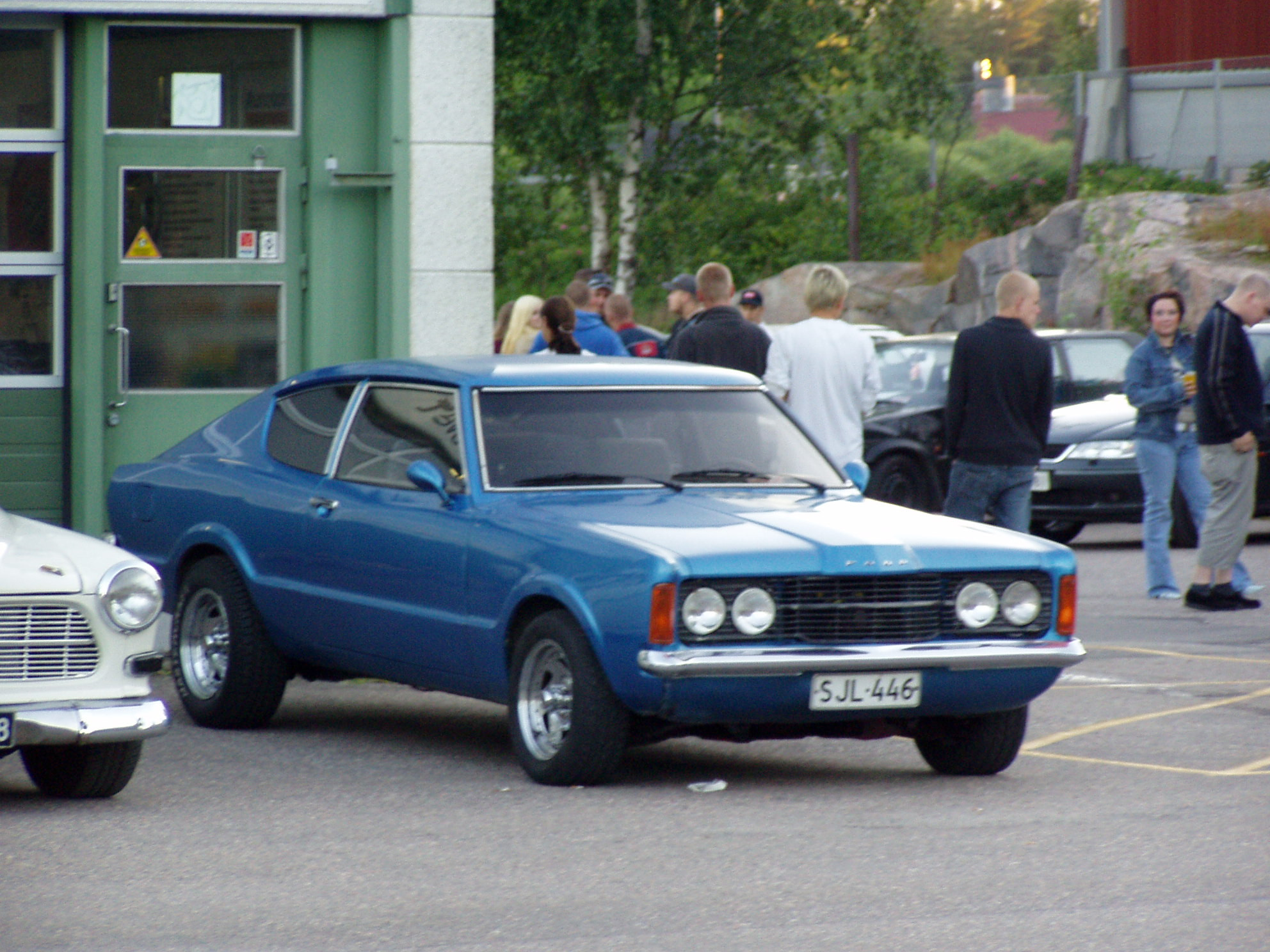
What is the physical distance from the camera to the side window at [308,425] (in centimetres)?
903

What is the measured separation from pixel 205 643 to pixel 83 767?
6.42 feet

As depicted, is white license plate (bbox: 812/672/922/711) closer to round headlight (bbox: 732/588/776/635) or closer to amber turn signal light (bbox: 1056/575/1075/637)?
round headlight (bbox: 732/588/776/635)

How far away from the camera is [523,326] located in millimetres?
13375

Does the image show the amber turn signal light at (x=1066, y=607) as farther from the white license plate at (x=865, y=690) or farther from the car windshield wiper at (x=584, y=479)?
the car windshield wiper at (x=584, y=479)

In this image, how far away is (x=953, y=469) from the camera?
11727 millimetres

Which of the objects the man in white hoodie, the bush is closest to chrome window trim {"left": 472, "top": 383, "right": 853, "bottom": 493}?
the man in white hoodie

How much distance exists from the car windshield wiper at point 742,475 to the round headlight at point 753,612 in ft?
3.65

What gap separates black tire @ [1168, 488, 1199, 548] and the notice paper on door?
772cm

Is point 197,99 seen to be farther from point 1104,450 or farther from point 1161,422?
point 1104,450

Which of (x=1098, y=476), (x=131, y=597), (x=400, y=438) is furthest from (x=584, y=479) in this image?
(x=1098, y=476)

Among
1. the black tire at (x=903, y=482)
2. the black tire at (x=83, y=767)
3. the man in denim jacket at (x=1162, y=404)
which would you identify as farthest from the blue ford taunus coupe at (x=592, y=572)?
the black tire at (x=903, y=482)

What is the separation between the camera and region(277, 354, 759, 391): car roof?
8438mm

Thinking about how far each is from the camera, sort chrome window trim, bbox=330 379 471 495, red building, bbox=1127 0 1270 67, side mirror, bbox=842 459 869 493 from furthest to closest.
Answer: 1. red building, bbox=1127 0 1270 67
2. side mirror, bbox=842 459 869 493
3. chrome window trim, bbox=330 379 471 495

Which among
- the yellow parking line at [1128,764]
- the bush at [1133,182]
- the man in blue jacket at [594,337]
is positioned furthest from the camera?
the bush at [1133,182]
